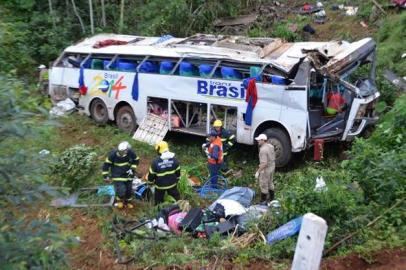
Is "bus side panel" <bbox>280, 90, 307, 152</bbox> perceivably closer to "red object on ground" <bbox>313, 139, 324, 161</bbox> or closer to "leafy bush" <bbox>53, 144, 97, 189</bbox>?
"red object on ground" <bbox>313, 139, 324, 161</bbox>

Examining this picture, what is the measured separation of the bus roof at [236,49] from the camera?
10.9 metres

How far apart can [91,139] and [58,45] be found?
600 cm

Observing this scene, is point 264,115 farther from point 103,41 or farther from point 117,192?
point 103,41

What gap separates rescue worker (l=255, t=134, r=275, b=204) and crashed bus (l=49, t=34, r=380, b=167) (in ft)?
4.30

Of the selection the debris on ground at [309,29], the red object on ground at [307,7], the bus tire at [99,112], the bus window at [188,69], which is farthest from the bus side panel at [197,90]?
the red object on ground at [307,7]

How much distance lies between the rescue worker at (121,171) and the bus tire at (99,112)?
449 cm

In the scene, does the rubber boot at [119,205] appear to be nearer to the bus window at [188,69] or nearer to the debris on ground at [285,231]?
the debris on ground at [285,231]

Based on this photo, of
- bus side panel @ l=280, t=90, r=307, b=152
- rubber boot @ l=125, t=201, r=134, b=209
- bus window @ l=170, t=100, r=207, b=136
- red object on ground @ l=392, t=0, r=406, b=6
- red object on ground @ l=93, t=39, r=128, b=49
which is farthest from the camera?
red object on ground @ l=392, t=0, r=406, b=6

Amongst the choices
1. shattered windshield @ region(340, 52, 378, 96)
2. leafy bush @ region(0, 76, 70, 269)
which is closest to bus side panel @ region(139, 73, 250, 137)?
shattered windshield @ region(340, 52, 378, 96)

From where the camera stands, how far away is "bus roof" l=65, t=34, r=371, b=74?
10.9 metres

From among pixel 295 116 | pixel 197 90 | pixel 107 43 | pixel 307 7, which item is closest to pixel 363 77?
pixel 295 116

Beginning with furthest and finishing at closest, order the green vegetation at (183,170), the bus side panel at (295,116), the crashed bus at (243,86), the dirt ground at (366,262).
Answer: the crashed bus at (243,86), the bus side panel at (295,116), the dirt ground at (366,262), the green vegetation at (183,170)

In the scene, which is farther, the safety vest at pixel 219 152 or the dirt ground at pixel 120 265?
the safety vest at pixel 219 152

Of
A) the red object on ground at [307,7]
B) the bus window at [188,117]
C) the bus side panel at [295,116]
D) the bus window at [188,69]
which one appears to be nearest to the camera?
the bus side panel at [295,116]
